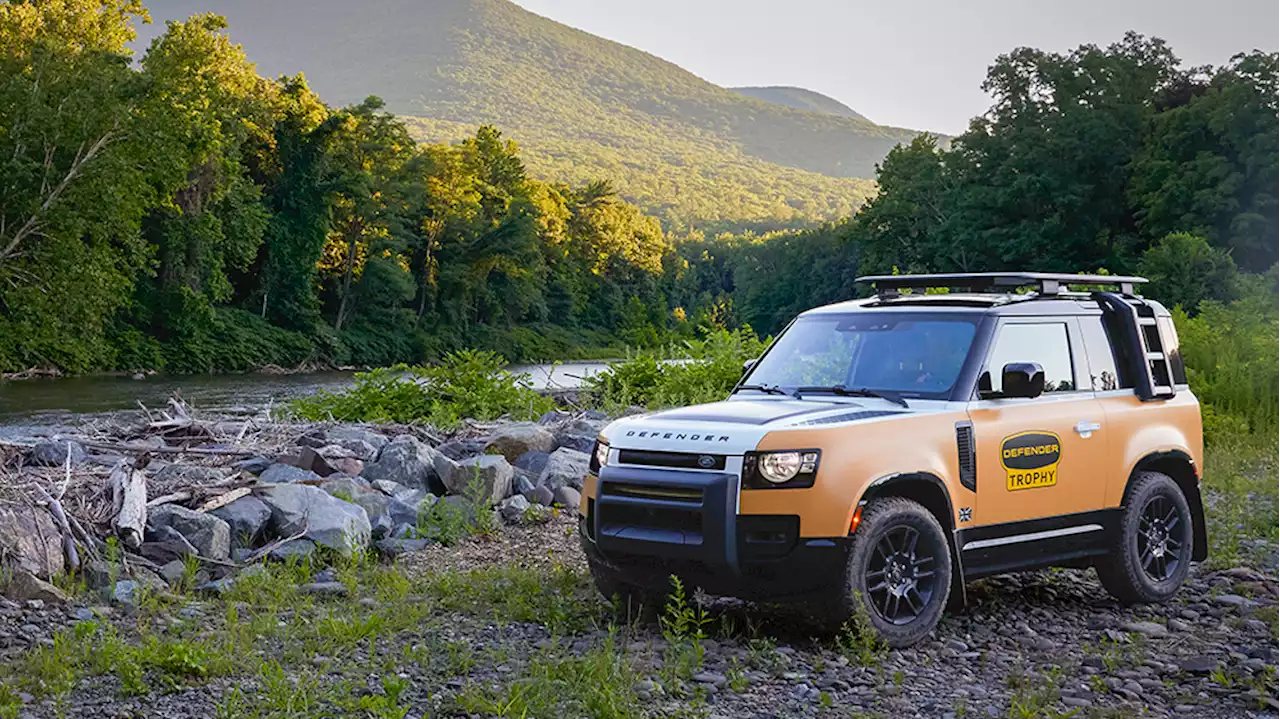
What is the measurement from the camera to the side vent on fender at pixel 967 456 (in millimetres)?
7809

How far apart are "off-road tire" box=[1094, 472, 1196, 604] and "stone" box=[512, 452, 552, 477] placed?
6.54 metres

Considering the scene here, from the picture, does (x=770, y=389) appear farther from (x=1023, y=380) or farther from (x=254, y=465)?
(x=254, y=465)

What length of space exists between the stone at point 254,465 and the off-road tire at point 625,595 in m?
6.02

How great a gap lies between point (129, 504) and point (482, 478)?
10.8ft

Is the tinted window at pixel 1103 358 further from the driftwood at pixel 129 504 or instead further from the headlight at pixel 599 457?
the driftwood at pixel 129 504

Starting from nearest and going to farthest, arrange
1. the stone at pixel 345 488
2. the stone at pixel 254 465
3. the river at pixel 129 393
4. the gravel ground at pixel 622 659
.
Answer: the gravel ground at pixel 622 659, the stone at pixel 345 488, the stone at pixel 254 465, the river at pixel 129 393

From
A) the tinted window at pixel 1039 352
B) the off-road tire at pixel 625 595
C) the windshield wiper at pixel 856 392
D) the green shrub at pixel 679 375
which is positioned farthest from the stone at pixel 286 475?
the green shrub at pixel 679 375

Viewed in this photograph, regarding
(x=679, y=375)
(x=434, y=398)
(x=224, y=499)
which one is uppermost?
(x=679, y=375)

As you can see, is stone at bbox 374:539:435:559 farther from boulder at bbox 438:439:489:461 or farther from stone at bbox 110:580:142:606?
boulder at bbox 438:439:489:461

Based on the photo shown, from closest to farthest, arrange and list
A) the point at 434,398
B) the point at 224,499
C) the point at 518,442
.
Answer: the point at 224,499 → the point at 518,442 → the point at 434,398

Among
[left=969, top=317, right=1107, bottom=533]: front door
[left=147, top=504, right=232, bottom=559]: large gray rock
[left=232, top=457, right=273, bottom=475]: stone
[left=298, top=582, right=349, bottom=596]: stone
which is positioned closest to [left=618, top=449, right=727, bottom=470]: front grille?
[left=969, top=317, right=1107, bottom=533]: front door

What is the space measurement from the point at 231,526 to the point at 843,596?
5491 millimetres

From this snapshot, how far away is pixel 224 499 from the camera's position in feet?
36.8

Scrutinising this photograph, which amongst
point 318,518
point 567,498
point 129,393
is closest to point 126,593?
point 318,518
